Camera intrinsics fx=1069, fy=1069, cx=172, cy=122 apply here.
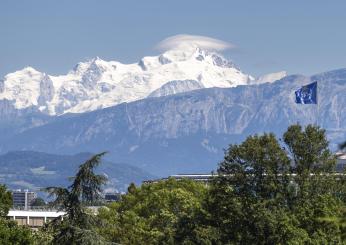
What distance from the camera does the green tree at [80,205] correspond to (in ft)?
119

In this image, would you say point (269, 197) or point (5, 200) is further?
point (5, 200)

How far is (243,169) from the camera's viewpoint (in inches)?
2429

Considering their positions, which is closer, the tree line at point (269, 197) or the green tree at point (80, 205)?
the green tree at point (80, 205)

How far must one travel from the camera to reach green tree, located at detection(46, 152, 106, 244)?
119ft

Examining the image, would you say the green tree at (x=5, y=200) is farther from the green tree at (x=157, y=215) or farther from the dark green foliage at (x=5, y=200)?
the green tree at (x=157, y=215)

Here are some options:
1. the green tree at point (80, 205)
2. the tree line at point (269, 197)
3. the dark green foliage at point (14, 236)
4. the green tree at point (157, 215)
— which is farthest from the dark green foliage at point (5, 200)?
the green tree at point (80, 205)

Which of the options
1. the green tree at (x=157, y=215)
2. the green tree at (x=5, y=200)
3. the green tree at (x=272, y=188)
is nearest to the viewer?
the green tree at (x=272, y=188)

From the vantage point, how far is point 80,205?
37.2 metres

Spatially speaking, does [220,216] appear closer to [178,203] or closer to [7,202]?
[178,203]

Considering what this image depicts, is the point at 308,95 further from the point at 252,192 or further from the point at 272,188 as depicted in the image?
the point at 272,188

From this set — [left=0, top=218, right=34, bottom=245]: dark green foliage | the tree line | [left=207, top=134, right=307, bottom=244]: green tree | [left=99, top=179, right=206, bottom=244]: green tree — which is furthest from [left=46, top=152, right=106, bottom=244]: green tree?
[left=99, top=179, right=206, bottom=244]: green tree

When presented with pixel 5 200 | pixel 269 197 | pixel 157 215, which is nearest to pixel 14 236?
pixel 269 197

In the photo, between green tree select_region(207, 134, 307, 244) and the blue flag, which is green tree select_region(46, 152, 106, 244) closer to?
green tree select_region(207, 134, 307, 244)

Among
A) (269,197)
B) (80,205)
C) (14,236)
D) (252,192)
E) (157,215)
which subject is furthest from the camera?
(157,215)
